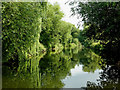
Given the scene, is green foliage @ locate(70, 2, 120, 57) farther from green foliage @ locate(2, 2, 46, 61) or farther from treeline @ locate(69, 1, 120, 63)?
green foliage @ locate(2, 2, 46, 61)

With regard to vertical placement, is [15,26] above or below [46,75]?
above

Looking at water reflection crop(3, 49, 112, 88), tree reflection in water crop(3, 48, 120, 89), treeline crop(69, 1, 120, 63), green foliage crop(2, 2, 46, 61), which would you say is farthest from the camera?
green foliage crop(2, 2, 46, 61)

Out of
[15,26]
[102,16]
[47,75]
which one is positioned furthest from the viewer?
[15,26]

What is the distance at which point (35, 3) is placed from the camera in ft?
47.0

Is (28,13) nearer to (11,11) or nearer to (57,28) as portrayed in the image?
(11,11)

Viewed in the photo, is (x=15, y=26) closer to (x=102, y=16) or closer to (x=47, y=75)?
(x=47, y=75)

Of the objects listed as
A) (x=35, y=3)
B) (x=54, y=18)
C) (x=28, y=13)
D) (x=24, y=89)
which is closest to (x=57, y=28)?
(x=54, y=18)

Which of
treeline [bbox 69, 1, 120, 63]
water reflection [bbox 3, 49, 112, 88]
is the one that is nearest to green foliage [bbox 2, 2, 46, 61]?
water reflection [bbox 3, 49, 112, 88]

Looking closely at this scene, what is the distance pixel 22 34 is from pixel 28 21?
138 centimetres

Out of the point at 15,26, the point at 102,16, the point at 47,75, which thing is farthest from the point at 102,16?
the point at 15,26

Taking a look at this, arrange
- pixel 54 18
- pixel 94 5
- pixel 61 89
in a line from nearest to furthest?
pixel 61 89 < pixel 94 5 < pixel 54 18

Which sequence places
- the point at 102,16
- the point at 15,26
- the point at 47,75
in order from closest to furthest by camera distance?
the point at 47,75
the point at 102,16
the point at 15,26

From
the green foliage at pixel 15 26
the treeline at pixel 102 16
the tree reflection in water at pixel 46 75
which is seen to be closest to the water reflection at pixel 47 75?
the tree reflection in water at pixel 46 75

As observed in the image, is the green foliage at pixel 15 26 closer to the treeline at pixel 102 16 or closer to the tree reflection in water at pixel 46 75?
the tree reflection in water at pixel 46 75
